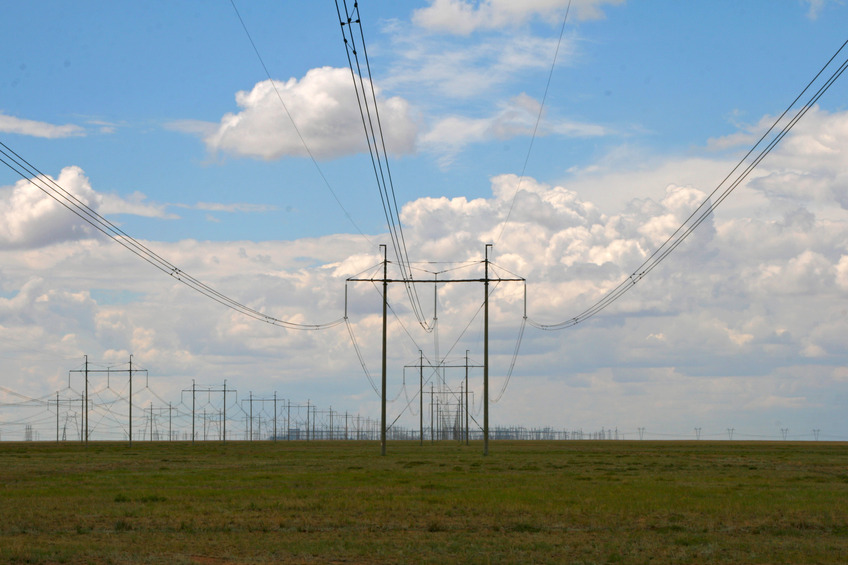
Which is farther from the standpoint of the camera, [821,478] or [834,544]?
[821,478]

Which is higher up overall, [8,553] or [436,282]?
[436,282]

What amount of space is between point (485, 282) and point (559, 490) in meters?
38.4

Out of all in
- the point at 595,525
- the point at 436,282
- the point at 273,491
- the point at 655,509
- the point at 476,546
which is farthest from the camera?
the point at 436,282

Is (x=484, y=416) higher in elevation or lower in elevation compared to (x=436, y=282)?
lower

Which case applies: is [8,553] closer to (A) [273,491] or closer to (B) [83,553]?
(B) [83,553]

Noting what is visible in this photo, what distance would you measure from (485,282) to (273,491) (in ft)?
133

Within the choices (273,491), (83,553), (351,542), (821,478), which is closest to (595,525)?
(351,542)

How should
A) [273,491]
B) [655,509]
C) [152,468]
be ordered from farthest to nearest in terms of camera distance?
[152,468] < [273,491] < [655,509]

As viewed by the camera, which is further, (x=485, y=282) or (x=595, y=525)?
(x=485, y=282)

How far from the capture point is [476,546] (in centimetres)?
2542

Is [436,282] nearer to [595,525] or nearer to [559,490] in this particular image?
[559,490]

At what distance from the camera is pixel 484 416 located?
265 feet

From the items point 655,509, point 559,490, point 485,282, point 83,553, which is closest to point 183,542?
point 83,553

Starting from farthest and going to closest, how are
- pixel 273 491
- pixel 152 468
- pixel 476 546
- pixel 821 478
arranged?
1. pixel 152 468
2. pixel 821 478
3. pixel 273 491
4. pixel 476 546
